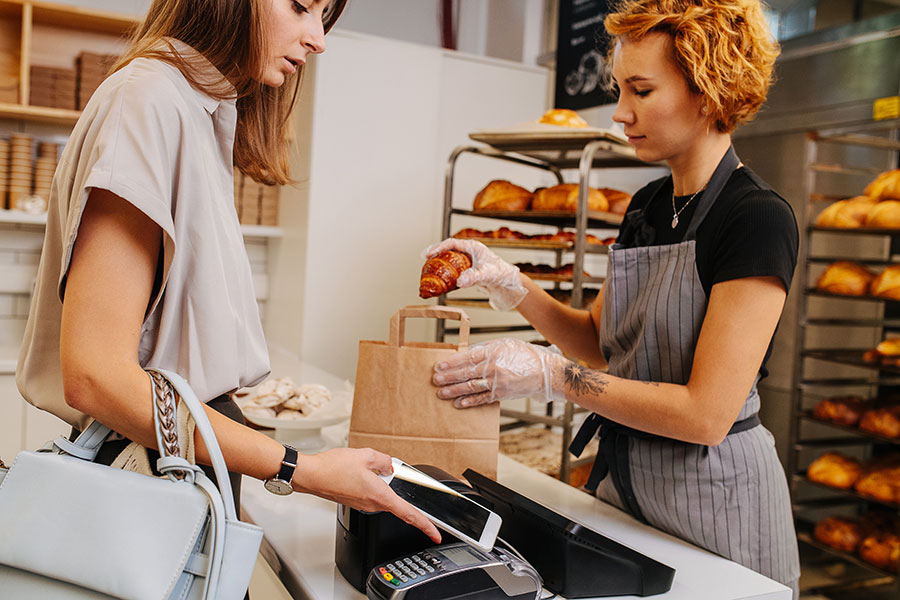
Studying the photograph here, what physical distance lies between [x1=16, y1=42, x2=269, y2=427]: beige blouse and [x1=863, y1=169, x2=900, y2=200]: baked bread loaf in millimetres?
2804

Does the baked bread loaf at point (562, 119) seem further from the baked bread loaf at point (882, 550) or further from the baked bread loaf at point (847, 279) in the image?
the baked bread loaf at point (882, 550)

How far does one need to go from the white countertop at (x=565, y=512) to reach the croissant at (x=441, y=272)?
47 centimetres

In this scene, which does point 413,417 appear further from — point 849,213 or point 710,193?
point 849,213

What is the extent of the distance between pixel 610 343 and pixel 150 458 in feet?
Answer: 3.35

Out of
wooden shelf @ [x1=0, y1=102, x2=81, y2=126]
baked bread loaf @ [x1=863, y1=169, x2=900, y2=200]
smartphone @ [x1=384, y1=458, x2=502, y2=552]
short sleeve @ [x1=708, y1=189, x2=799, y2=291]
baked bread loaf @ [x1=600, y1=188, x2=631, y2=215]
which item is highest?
wooden shelf @ [x1=0, y1=102, x2=81, y2=126]

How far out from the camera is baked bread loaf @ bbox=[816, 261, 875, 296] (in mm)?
3074

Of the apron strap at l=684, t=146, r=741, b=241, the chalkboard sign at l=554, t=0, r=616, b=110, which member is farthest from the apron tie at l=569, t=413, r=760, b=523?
the chalkboard sign at l=554, t=0, r=616, b=110

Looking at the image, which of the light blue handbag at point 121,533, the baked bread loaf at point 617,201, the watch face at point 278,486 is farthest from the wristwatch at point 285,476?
the baked bread loaf at point 617,201

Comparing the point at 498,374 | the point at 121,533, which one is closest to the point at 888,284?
the point at 498,374

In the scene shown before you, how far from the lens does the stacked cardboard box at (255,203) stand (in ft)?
12.3

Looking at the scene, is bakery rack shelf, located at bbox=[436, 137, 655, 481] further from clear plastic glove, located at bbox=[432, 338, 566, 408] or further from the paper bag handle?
the paper bag handle

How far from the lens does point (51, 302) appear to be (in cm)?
94

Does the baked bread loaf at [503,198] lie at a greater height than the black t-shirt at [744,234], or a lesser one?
greater

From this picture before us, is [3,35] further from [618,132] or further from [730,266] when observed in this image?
[730,266]
